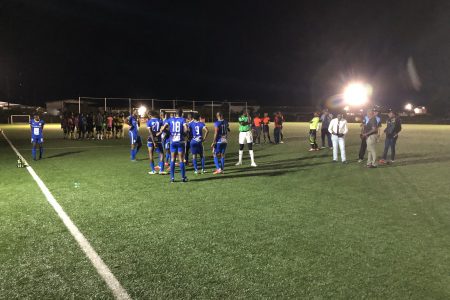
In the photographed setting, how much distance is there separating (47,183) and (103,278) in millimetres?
6820

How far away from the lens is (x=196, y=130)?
36.8ft

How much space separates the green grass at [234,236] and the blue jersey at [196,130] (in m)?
1.20

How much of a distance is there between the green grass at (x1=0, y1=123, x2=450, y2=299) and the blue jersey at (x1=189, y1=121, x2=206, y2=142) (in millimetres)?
1198

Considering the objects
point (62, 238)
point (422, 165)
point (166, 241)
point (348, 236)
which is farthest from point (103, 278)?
point (422, 165)

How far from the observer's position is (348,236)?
597cm

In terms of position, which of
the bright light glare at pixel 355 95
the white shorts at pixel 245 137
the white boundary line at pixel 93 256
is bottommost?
the white boundary line at pixel 93 256

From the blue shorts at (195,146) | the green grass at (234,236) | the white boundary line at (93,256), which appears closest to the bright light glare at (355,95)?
the green grass at (234,236)

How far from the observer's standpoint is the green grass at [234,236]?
4312 millimetres

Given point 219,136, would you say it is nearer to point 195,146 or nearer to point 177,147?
point 195,146

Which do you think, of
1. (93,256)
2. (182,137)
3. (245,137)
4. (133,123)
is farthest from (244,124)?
(93,256)

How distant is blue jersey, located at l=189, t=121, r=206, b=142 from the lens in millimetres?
11156

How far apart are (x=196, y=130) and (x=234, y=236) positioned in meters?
5.65

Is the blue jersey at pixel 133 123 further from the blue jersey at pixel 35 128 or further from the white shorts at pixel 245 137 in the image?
the white shorts at pixel 245 137

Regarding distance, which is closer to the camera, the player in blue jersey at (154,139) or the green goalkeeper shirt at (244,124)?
the player in blue jersey at (154,139)
